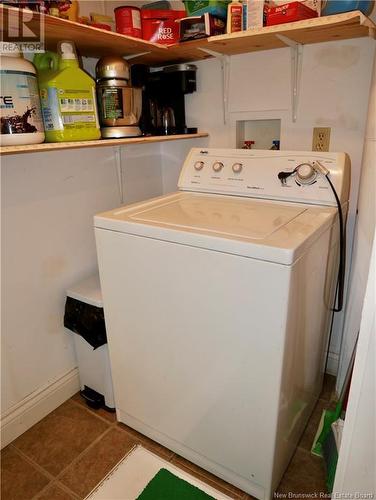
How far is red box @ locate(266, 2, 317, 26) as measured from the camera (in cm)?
125

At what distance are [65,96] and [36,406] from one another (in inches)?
54.2

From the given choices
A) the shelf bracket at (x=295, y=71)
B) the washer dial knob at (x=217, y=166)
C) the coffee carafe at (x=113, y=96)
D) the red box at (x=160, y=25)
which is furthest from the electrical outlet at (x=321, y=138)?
the coffee carafe at (x=113, y=96)

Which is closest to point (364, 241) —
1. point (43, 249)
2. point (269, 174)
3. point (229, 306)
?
point (269, 174)

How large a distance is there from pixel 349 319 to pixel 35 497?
4.76 feet

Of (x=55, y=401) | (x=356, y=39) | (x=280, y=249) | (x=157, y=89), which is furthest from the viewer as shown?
(x=157, y=89)

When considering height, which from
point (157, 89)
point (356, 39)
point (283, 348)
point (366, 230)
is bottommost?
point (283, 348)

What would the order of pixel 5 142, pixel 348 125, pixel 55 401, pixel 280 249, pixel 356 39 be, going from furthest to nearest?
pixel 55 401 < pixel 348 125 < pixel 356 39 < pixel 5 142 < pixel 280 249

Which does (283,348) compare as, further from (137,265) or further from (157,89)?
(157,89)

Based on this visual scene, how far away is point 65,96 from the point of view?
1.24m

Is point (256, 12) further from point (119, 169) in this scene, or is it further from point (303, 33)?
point (119, 169)

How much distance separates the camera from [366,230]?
124 centimetres

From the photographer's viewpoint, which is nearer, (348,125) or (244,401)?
(244,401)

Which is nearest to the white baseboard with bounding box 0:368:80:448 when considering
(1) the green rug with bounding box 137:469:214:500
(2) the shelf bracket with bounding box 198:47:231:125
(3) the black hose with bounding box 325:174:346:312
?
(1) the green rug with bounding box 137:469:214:500

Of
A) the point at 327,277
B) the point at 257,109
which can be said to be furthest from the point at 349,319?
the point at 257,109
